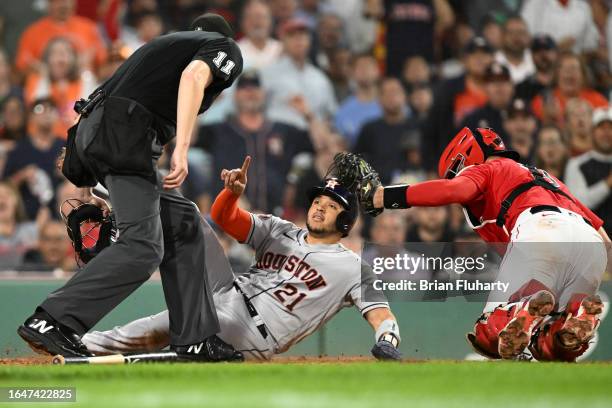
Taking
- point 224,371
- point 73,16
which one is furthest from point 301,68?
point 224,371

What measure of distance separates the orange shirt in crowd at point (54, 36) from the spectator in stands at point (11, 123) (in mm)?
575

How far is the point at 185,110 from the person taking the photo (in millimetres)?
5066

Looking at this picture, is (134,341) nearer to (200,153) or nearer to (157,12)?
(200,153)

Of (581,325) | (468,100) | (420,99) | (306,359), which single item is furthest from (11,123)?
(581,325)

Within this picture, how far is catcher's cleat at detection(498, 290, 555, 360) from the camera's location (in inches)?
214

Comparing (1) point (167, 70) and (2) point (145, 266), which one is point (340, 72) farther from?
(2) point (145, 266)

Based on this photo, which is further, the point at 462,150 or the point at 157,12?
the point at 157,12

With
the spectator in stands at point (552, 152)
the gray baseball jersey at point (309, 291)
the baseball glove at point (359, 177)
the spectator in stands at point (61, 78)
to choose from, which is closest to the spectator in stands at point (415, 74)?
the spectator in stands at point (552, 152)

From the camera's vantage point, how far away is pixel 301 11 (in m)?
11.3

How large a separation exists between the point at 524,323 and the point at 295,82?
5.77 metres

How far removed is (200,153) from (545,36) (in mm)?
3745

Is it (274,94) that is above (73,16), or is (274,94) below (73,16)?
below

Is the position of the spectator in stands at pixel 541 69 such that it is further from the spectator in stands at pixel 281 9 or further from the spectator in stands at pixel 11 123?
the spectator in stands at pixel 11 123

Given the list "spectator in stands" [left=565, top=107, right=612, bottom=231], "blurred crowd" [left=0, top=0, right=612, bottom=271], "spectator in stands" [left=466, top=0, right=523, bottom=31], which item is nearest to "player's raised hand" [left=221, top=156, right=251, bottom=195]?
"blurred crowd" [left=0, top=0, right=612, bottom=271]
